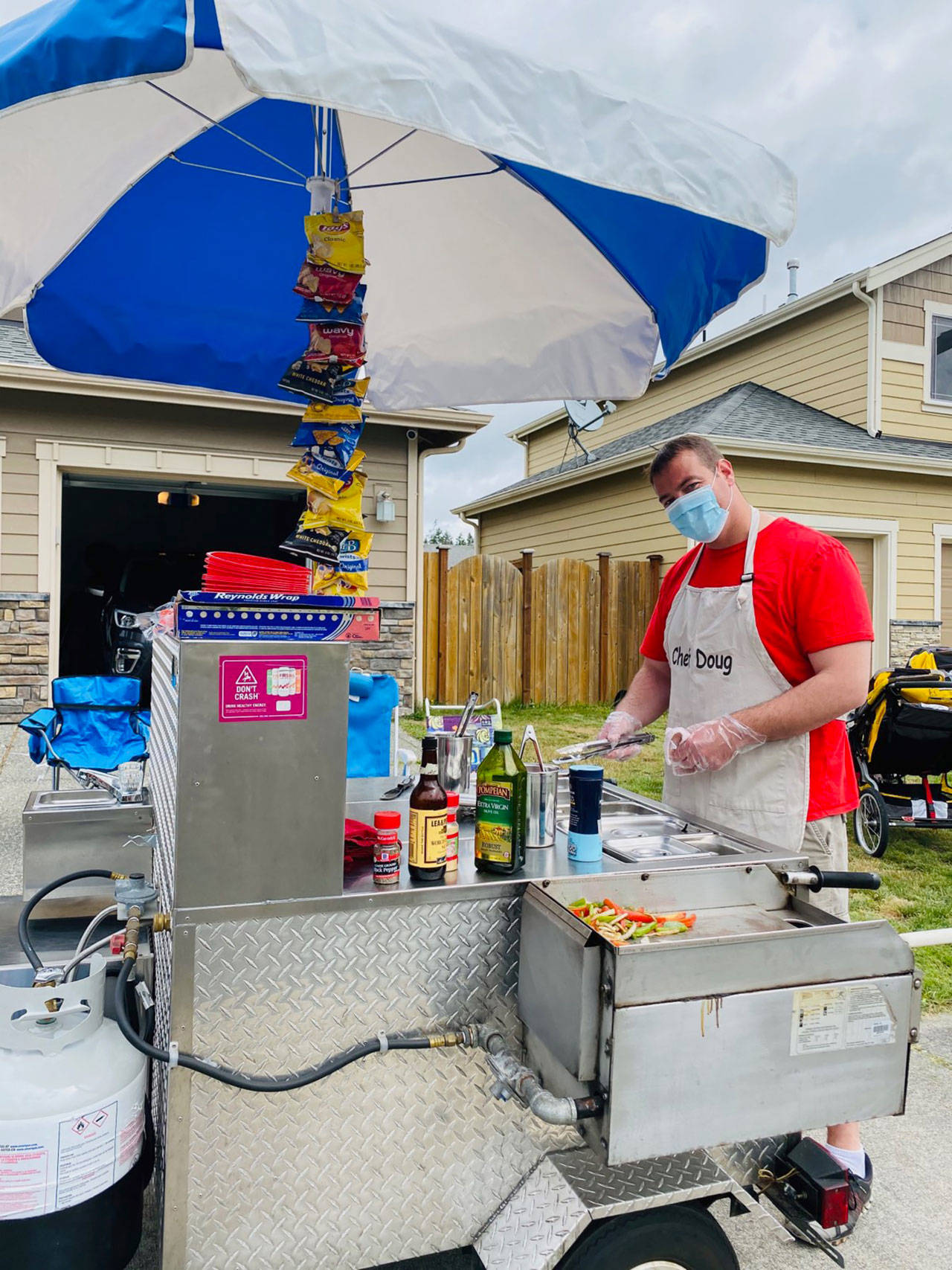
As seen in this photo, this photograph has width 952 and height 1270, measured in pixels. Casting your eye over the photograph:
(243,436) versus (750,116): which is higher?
(243,436)

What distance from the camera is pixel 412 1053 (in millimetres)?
1663

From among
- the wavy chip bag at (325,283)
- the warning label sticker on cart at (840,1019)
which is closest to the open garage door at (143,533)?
the wavy chip bag at (325,283)

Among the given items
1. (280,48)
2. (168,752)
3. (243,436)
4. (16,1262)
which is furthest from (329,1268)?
(243,436)

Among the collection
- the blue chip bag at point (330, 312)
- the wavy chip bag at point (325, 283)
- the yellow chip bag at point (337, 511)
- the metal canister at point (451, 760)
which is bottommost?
the metal canister at point (451, 760)

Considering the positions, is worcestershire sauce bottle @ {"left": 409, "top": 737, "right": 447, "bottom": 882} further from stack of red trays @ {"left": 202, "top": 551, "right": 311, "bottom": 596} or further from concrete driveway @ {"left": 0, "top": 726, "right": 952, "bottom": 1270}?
concrete driveway @ {"left": 0, "top": 726, "right": 952, "bottom": 1270}

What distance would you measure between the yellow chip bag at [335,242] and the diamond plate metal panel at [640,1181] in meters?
2.25

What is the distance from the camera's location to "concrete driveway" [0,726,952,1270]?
6.53 feet

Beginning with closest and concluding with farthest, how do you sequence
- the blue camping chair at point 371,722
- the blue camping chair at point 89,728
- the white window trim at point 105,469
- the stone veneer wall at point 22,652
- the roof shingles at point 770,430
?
Answer: the blue camping chair at point 371,722
the blue camping chair at point 89,728
the stone veneer wall at point 22,652
the white window trim at point 105,469
the roof shingles at point 770,430

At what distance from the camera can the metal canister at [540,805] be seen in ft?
6.28

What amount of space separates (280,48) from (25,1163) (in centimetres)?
185

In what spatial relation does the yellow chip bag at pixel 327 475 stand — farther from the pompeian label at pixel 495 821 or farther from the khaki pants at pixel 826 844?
the khaki pants at pixel 826 844

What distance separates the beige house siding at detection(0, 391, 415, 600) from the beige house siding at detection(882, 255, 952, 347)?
6.99 metres

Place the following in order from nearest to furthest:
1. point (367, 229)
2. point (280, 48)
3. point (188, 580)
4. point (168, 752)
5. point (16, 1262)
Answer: point (280, 48) → point (16, 1262) → point (168, 752) → point (367, 229) → point (188, 580)

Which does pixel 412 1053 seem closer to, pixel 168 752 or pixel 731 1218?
pixel 168 752
